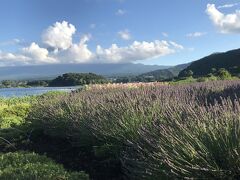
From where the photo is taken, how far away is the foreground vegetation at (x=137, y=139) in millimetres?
5031

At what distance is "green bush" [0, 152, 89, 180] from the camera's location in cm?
685

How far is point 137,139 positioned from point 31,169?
5.90 feet

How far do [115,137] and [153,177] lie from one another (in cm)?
242

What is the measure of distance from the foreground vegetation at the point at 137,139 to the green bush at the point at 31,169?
0.02 m

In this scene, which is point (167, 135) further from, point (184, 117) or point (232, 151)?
point (184, 117)

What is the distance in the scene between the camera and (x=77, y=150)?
9.14 m

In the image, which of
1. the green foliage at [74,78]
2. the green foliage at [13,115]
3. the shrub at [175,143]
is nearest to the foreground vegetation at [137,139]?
the shrub at [175,143]

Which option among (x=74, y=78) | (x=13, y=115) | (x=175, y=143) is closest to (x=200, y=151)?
(x=175, y=143)

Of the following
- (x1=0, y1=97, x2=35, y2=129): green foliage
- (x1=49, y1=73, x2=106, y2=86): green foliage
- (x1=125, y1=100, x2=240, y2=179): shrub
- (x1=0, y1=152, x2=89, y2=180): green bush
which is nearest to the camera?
(x1=125, y1=100, x2=240, y2=179): shrub

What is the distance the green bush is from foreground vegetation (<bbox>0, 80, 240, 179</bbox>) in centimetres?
2

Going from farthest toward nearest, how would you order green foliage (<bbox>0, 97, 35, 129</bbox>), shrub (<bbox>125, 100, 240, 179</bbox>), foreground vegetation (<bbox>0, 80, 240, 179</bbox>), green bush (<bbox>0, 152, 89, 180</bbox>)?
1. green foliage (<bbox>0, 97, 35, 129</bbox>)
2. green bush (<bbox>0, 152, 89, 180</bbox>)
3. foreground vegetation (<bbox>0, 80, 240, 179</bbox>)
4. shrub (<bbox>125, 100, 240, 179</bbox>)

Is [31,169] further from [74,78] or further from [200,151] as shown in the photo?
[74,78]

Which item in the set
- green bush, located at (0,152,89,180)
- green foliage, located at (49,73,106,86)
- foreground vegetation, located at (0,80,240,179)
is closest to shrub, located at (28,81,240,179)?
foreground vegetation, located at (0,80,240,179)

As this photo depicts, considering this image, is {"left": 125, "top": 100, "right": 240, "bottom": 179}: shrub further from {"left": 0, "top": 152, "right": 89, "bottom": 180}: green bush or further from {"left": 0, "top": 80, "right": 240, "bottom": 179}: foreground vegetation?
{"left": 0, "top": 152, "right": 89, "bottom": 180}: green bush
